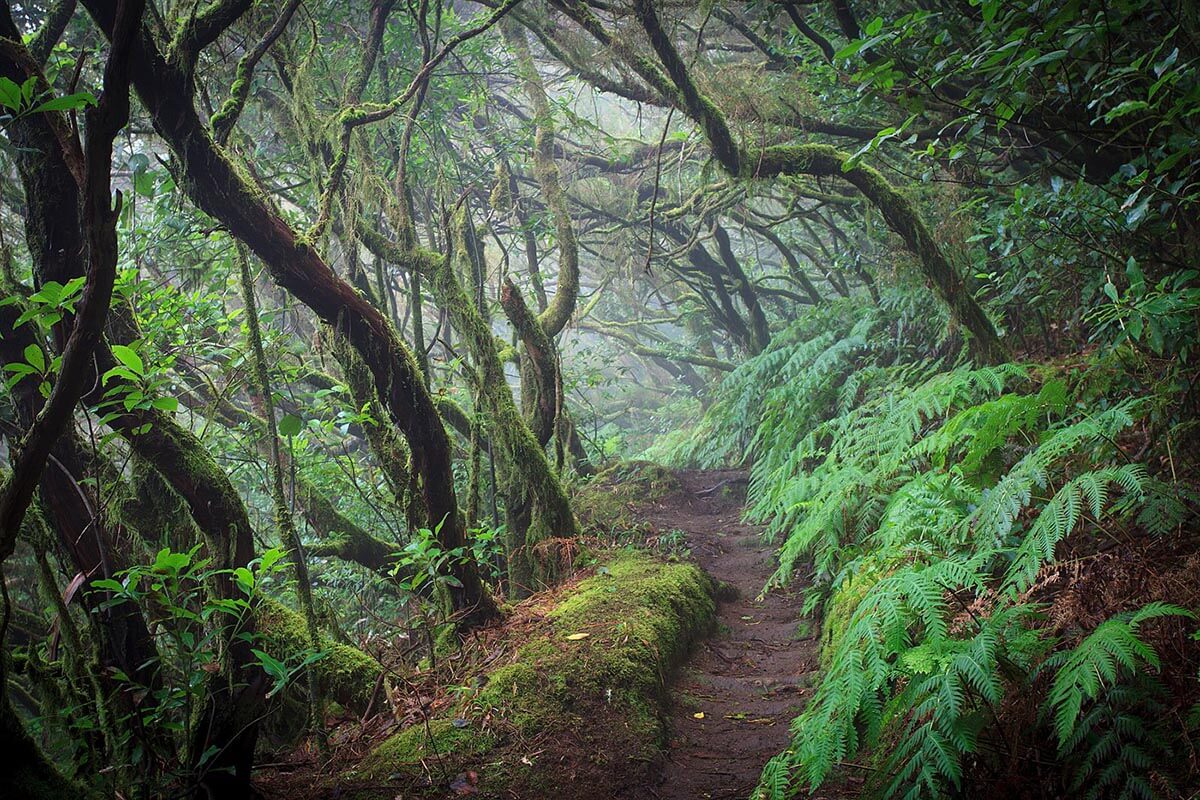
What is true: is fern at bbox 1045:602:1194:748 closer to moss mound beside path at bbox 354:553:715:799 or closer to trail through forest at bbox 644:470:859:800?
trail through forest at bbox 644:470:859:800

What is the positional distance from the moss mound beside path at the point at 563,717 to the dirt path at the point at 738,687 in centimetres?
16

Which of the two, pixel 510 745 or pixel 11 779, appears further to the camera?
pixel 510 745

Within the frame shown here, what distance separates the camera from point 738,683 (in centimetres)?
431

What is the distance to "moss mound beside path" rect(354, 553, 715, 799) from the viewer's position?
2916 mm

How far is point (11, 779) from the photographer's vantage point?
1760 millimetres

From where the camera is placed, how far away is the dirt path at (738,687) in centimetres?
322

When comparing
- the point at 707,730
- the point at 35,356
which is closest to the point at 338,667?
the point at 707,730

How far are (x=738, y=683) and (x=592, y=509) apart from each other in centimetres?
392

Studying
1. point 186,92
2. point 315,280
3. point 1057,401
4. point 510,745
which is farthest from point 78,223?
point 1057,401

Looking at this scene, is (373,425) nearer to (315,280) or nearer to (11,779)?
(315,280)

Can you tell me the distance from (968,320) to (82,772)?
6.06m

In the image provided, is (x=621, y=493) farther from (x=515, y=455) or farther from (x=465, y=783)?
(x=465, y=783)

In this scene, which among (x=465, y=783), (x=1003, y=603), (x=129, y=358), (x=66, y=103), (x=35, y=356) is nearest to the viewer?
(x=66, y=103)

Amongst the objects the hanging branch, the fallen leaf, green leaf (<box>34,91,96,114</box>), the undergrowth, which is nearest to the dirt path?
the undergrowth
